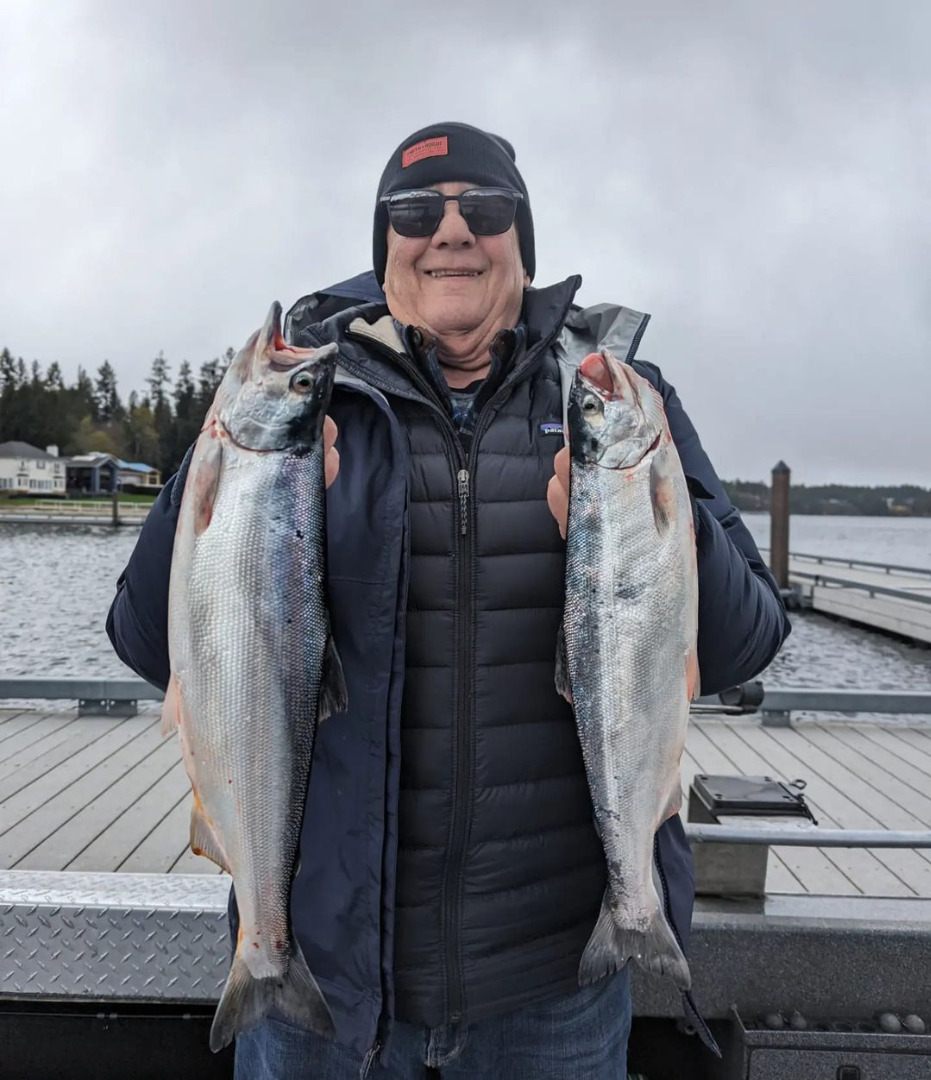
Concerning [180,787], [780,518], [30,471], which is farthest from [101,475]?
[180,787]

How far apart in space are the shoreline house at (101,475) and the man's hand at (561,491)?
99.3m

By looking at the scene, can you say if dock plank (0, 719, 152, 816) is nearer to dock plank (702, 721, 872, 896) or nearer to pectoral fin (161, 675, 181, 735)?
pectoral fin (161, 675, 181, 735)

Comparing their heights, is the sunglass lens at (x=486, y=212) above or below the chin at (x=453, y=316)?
above

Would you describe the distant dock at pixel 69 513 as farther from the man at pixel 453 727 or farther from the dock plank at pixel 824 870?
the man at pixel 453 727

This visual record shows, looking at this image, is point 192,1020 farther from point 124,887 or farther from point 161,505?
point 161,505

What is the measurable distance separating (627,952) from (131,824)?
3191 mm

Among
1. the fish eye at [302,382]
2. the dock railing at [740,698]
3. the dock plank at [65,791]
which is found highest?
the fish eye at [302,382]

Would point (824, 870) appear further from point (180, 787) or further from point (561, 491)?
point (180, 787)

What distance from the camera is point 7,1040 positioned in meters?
3.60

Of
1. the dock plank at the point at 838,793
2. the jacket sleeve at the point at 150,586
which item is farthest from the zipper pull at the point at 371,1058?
the dock plank at the point at 838,793

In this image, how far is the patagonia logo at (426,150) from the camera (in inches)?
98.0

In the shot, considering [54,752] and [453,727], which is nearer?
[453,727]

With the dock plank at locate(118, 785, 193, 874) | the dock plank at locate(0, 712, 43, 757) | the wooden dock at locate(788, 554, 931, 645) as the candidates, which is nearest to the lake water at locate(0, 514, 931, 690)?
the wooden dock at locate(788, 554, 931, 645)

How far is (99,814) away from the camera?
4434 mm
